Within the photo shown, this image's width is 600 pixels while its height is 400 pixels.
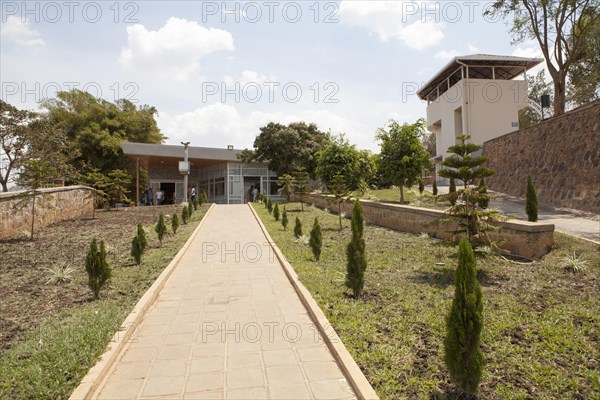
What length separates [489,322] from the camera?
15.3 ft

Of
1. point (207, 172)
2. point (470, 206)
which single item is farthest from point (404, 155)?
point (207, 172)

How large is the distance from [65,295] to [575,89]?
4304 cm

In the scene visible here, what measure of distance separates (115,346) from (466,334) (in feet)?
12.2

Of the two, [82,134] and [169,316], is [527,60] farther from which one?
[82,134]

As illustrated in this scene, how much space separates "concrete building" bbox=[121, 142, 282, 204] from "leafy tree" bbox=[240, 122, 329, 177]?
272 cm

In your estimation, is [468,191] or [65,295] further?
[468,191]

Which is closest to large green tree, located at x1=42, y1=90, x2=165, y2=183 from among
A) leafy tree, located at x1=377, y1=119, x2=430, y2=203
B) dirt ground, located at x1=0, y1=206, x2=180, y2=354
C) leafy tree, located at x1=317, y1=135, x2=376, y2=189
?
dirt ground, located at x1=0, y1=206, x2=180, y2=354

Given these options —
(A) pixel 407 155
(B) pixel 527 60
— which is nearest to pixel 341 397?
(A) pixel 407 155

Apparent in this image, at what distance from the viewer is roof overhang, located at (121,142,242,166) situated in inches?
1110

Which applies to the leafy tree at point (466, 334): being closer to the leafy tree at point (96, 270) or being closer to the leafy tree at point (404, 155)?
the leafy tree at point (96, 270)

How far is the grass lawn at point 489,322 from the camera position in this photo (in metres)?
3.41

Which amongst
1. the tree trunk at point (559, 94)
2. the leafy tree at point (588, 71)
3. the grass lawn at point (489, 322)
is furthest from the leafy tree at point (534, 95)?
the grass lawn at point (489, 322)

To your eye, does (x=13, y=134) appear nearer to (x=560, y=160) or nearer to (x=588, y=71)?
(x=560, y=160)

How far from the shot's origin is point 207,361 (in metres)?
3.91
